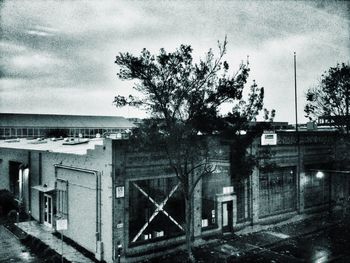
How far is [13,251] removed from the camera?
699 inches

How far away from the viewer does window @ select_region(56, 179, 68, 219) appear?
67.2 feet

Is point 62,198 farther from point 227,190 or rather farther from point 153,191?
point 227,190

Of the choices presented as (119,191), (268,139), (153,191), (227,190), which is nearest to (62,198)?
(119,191)

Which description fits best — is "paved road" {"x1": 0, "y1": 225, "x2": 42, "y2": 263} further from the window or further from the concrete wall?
the window

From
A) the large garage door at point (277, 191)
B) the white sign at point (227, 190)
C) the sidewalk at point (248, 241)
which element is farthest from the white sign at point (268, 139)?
the sidewalk at point (248, 241)

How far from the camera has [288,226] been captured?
2352cm

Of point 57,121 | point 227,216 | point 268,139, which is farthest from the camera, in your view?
point 57,121

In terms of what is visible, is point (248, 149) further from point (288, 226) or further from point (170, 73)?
point (170, 73)

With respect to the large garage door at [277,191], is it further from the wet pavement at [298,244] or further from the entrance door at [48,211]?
the entrance door at [48,211]

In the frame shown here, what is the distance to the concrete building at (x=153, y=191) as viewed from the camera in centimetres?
1670

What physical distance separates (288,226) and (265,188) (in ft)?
10.5

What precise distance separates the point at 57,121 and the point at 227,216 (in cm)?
5955

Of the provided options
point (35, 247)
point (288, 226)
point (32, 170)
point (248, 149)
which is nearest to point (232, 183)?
point (248, 149)

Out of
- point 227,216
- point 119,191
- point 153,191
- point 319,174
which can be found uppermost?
point 119,191
